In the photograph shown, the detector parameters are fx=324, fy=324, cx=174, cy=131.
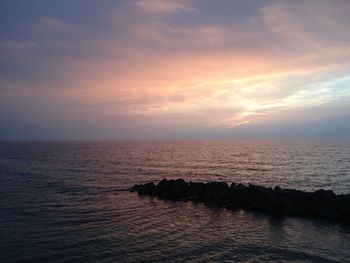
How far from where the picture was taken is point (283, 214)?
28031 millimetres

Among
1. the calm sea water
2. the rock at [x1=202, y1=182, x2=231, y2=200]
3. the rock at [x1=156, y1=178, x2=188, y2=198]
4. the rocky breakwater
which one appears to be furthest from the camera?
the rock at [x1=156, y1=178, x2=188, y2=198]

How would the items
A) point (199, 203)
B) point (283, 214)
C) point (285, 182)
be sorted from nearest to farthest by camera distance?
point (283, 214), point (199, 203), point (285, 182)

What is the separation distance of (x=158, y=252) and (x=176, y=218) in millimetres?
8512

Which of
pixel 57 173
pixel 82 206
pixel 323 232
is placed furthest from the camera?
pixel 57 173

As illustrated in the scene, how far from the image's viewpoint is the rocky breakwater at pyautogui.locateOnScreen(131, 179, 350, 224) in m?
27.5

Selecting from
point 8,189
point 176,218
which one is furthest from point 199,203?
point 8,189

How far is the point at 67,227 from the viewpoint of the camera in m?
23.7

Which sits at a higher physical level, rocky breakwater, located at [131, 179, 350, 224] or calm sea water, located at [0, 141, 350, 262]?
rocky breakwater, located at [131, 179, 350, 224]

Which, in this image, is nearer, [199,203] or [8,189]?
[199,203]

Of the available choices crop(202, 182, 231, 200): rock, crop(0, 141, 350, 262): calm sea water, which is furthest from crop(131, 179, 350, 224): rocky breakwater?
crop(0, 141, 350, 262): calm sea water

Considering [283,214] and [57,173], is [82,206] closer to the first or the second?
[283,214]

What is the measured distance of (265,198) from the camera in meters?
31.1

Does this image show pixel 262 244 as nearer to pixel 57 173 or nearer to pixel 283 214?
pixel 283 214

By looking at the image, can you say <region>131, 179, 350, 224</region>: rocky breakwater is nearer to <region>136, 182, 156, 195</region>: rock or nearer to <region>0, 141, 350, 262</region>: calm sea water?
<region>136, 182, 156, 195</region>: rock
